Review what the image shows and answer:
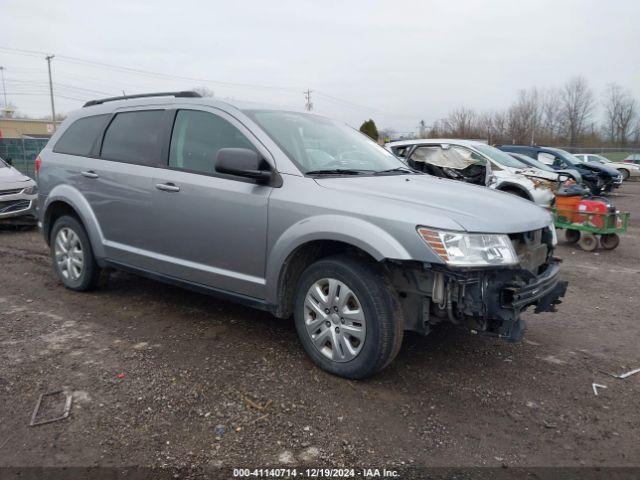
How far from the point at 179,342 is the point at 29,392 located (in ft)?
3.53

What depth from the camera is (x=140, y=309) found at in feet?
15.9

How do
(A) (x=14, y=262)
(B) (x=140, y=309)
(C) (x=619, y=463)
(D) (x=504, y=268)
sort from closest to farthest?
(C) (x=619, y=463)
(D) (x=504, y=268)
(B) (x=140, y=309)
(A) (x=14, y=262)

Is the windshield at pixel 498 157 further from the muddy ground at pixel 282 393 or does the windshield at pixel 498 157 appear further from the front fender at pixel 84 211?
the front fender at pixel 84 211

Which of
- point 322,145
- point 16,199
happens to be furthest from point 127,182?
point 16,199

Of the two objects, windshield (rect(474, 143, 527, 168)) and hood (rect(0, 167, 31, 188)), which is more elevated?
windshield (rect(474, 143, 527, 168))

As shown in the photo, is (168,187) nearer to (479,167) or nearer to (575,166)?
(479,167)

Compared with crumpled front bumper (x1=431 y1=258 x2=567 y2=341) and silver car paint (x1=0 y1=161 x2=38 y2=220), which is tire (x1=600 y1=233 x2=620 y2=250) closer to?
crumpled front bumper (x1=431 y1=258 x2=567 y2=341)

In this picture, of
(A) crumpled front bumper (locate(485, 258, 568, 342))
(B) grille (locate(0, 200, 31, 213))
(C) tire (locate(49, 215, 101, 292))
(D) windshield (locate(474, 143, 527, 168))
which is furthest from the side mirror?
(D) windshield (locate(474, 143, 527, 168))

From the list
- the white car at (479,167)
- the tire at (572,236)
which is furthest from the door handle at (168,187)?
the tire at (572,236)

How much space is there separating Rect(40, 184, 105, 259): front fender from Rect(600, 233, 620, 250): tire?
7.56 metres

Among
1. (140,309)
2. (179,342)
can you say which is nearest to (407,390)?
(179,342)

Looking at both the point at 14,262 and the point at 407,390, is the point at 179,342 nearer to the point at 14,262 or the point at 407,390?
the point at 407,390

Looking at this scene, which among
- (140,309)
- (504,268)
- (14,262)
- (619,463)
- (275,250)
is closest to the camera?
(619,463)

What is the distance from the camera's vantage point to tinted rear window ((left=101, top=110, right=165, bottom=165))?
176 inches
